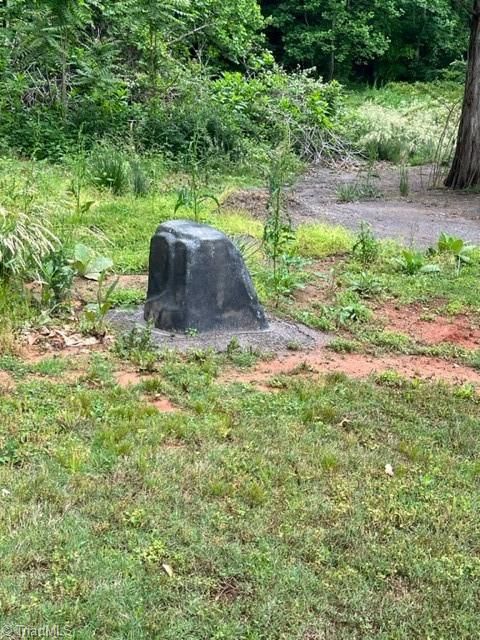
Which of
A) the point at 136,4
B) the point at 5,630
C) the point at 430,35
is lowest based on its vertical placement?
the point at 5,630

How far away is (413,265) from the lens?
655 cm

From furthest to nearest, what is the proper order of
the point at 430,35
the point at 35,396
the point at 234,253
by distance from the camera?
the point at 430,35, the point at 234,253, the point at 35,396

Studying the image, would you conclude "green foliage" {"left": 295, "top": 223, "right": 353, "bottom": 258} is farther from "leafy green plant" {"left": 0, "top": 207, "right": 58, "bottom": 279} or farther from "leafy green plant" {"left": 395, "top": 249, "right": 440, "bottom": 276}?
"leafy green plant" {"left": 0, "top": 207, "right": 58, "bottom": 279}

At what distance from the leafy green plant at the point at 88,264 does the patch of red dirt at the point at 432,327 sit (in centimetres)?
194

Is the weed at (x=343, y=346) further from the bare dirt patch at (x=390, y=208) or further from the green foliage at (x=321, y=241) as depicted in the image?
the bare dirt patch at (x=390, y=208)

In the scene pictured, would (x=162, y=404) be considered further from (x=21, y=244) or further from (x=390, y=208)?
(x=390, y=208)

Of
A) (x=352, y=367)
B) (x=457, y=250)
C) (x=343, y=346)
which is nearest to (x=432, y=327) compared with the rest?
(x=343, y=346)

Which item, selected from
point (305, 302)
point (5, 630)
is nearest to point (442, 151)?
point (305, 302)

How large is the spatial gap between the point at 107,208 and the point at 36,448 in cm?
472

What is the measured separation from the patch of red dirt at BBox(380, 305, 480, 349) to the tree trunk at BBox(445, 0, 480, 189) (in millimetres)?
6409

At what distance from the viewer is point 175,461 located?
3.09m

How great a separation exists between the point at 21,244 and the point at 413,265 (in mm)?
3224

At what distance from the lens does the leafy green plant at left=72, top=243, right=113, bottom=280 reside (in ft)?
17.7

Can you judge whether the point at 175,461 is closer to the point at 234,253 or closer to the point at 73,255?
the point at 234,253
